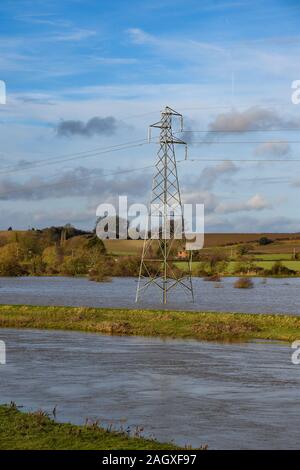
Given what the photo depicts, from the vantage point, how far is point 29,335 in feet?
132

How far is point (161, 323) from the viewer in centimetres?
4147

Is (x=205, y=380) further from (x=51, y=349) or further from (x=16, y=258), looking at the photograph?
(x=16, y=258)

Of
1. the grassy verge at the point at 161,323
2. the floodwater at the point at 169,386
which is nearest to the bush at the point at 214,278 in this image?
the grassy verge at the point at 161,323

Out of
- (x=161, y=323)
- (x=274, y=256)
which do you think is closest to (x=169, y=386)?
(x=161, y=323)

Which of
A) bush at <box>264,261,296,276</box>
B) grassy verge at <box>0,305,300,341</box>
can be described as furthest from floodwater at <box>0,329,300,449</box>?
bush at <box>264,261,296,276</box>

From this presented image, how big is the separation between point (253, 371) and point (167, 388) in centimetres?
505

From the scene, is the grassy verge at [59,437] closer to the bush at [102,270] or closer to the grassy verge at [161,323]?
the grassy verge at [161,323]

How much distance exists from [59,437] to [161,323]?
84.0 ft

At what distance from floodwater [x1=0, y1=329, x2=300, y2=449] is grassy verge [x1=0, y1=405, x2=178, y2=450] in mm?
1254

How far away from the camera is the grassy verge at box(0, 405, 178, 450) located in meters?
15.3

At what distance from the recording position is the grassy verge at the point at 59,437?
15328 millimetres

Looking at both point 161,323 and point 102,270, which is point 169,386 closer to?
point 161,323

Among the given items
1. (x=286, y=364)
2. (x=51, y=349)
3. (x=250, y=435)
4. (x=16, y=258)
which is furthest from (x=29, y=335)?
(x=16, y=258)

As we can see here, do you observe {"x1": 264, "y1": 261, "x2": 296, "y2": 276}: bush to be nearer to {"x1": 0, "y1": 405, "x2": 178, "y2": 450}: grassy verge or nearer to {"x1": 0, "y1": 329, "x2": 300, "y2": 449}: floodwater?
{"x1": 0, "y1": 329, "x2": 300, "y2": 449}: floodwater
